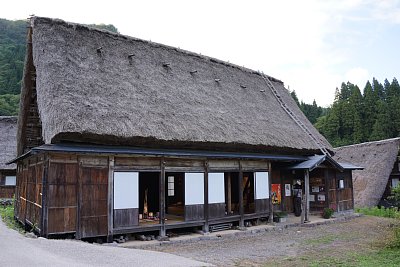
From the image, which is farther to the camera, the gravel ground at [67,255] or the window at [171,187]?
the window at [171,187]

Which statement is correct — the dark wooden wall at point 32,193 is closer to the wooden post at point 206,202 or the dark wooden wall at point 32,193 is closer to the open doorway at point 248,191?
the wooden post at point 206,202

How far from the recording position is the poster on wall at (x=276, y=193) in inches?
682

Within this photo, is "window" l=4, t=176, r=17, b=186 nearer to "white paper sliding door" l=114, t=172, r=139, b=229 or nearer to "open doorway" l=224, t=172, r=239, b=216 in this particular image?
"open doorway" l=224, t=172, r=239, b=216

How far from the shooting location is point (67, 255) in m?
7.47

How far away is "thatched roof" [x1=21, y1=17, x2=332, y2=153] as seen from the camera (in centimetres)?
1045

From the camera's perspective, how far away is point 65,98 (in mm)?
10320

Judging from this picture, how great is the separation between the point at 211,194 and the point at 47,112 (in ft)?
21.3

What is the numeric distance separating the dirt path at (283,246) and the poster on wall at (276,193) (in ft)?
8.33

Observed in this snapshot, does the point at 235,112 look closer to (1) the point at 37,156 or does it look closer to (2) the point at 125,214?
(2) the point at 125,214

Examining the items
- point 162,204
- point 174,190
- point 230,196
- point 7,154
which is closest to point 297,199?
point 230,196

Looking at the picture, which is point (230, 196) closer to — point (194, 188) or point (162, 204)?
point (194, 188)

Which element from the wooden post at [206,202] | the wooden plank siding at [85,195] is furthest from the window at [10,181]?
the wooden post at [206,202]

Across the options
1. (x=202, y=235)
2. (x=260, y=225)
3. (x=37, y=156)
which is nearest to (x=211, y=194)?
(x=202, y=235)

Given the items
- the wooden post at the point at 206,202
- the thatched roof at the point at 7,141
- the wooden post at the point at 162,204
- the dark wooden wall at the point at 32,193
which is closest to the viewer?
the dark wooden wall at the point at 32,193
